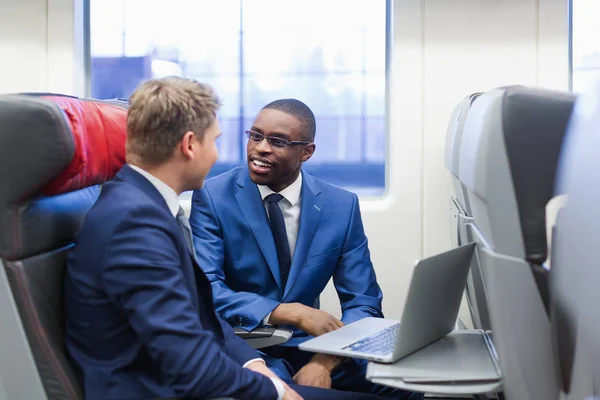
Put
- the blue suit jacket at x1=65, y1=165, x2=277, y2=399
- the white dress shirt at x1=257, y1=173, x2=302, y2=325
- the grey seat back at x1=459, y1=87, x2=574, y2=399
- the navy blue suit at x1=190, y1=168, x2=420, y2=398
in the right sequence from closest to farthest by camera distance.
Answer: the grey seat back at x1=459, y1=87, x2=574, y2=399
the blue suit jacket at x1=65, y1=165, x2=277, y2=399
the navy blue suit at x1=190, y1=168, x2=420, y2=398
the white dress shirt at x1=257, y1=173, x2=302, y2=325

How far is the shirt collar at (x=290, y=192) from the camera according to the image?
226 cm

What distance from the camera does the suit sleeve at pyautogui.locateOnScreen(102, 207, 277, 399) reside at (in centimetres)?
127

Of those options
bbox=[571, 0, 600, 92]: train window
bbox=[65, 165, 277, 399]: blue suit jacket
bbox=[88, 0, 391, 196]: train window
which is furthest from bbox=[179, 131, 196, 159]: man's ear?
bbox=[571, 0, 600, 92]: train window

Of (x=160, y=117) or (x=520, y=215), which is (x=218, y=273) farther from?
(x=520, y=215)

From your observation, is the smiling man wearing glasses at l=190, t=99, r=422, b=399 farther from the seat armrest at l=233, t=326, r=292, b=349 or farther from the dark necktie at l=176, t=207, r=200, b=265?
the dark necktie at l=176, t=207, r=200, b=265

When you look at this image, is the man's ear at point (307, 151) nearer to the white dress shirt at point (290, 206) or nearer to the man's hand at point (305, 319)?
the white dress shirt at point (290, 206)

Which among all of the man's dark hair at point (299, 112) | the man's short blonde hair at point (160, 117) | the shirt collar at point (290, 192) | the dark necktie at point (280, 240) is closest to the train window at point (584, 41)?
the man's dark hair at point (299, 112)

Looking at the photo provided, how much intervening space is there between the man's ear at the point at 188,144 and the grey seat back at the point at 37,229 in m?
0.19

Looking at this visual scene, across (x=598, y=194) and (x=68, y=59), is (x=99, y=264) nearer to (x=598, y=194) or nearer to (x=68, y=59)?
(x=598, y=194)

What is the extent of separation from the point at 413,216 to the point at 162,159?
1.53 metres

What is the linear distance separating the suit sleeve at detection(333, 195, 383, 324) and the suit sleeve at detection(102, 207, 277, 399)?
2.90 ft

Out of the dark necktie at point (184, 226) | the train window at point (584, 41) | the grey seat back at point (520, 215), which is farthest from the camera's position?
the train window at point (584, 41)

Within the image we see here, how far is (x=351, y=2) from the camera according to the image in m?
2.92

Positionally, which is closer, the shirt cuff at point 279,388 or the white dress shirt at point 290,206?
the shirt cuff at point 279,388
